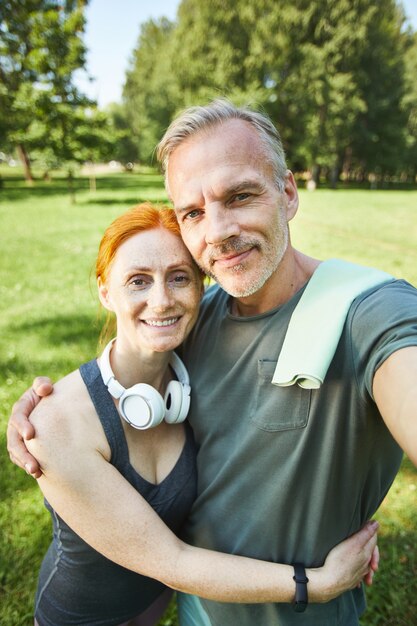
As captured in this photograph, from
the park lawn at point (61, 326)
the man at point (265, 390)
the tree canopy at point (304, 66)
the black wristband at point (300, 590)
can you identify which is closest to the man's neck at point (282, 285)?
the man at point (265, 390)

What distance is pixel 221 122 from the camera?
5.75 feet

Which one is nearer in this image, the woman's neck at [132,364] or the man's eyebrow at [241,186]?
the man's eyebrow at [241,186]

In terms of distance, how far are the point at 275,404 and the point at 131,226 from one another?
0.92 metres

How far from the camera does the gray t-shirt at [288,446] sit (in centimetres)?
137

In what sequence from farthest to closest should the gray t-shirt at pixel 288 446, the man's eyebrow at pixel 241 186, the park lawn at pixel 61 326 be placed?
the park lawn at pixel 61 326 < the man's eyebrow at pixel 241 186 < the gray t-shirt at pixel 288 446

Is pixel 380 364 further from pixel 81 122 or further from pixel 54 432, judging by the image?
pixel 81 122

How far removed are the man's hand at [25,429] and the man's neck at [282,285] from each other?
90 centimetres

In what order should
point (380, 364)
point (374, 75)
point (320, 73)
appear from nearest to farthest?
point (380, 364) < point (320, 73) < point (374, 75)

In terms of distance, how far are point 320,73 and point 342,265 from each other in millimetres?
35743

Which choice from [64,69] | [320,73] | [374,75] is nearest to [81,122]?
[64,69]

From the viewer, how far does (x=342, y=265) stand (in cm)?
164

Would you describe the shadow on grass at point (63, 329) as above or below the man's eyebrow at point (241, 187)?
below

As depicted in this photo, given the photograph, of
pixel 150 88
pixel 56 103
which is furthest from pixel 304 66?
pixel 56 103

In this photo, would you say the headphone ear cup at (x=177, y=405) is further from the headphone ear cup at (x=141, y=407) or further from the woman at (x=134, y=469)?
the headphone ear cup at (x=141, y=407)
